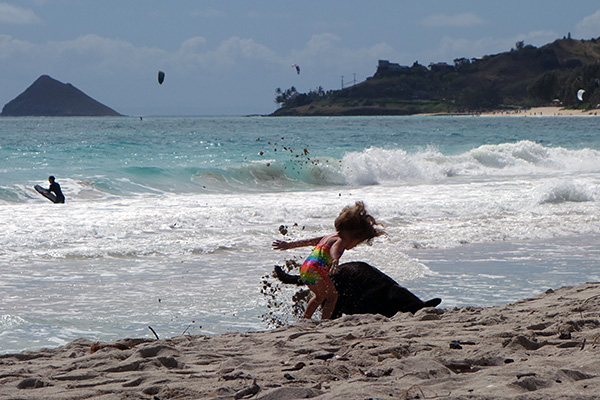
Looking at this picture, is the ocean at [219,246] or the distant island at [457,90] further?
the distant island at [457,90]

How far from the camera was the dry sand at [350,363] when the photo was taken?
3.28m

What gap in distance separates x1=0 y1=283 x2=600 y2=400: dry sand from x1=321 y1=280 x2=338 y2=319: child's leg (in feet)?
1.45

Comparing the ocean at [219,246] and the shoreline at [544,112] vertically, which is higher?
the shoreline at [544,112]

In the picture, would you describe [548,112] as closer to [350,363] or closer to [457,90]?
[457,90]

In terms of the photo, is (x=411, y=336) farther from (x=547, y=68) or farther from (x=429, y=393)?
(x=547, y=68)

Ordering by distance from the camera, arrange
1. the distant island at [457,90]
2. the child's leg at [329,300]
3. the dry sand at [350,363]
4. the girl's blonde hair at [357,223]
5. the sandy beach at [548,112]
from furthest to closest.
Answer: the distant island at [457,90] → the sandy beach at [548,112] → the child's leg at [329,300] → the girl's blonde hair at [357,223] → the dry sand at [350,363]

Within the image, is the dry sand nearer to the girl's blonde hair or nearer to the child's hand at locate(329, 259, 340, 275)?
the child's hand at locate(329, 259, 340, 275)

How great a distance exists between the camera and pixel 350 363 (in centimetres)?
389

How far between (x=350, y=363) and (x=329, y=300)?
6.28 ft

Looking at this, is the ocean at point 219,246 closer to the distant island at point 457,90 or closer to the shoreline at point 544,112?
the shoreline at point 544,112

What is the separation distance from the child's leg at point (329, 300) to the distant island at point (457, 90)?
146m

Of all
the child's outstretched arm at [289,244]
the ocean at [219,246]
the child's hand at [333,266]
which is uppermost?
the child's outstretched arm at [289,244]

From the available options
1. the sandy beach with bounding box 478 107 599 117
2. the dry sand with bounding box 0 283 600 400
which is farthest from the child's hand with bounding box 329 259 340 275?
the sandy beach with bounding box 478 107 599 117


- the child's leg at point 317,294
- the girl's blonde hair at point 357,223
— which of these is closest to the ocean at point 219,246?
the child's leg at point 317,294
